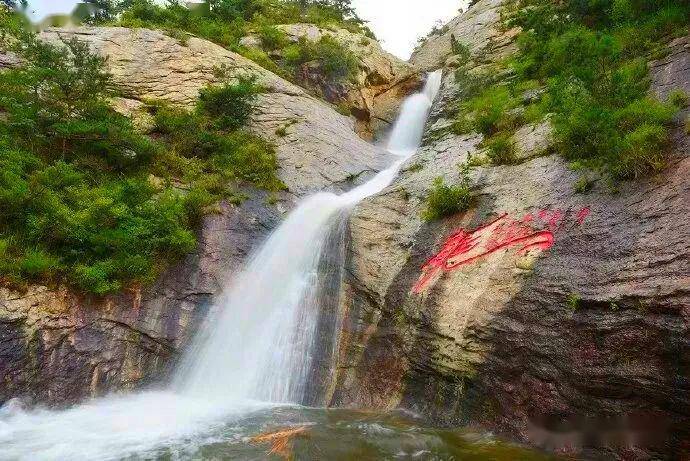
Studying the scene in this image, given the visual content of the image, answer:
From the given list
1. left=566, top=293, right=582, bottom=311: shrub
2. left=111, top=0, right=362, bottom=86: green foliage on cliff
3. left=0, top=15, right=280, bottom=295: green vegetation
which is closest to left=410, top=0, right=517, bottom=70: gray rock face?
left=111, top=0, right=362, bottom=86: green foliage on cliff

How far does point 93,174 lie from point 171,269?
10.9 ft

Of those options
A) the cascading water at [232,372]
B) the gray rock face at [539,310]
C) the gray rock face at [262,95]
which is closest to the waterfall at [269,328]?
the cascading water at [232,372]

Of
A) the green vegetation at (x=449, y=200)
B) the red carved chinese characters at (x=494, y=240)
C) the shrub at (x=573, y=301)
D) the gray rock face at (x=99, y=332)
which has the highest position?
the green vegetation at (x=449, y=200)

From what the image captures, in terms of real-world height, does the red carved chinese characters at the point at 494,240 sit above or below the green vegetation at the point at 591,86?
below

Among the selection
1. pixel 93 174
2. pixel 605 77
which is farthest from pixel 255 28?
pixel 605 77

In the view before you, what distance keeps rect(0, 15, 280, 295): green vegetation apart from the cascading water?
5.79ft

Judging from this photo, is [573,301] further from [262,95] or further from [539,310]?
[262,95]

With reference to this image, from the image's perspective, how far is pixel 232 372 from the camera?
7.64m

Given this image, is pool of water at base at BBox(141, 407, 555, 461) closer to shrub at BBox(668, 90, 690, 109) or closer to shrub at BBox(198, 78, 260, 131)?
shrub at BBox(668, 90, 690, 109)

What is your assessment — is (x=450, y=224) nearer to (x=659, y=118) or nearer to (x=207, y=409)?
(x=659, y=118)

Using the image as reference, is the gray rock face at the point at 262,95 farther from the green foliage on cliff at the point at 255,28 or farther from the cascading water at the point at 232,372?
the cascading water at the point at 232,372

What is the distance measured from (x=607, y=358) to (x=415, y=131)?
1498cm

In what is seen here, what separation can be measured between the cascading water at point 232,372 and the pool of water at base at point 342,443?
434 millimetres

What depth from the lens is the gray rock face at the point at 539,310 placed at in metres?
4.41
